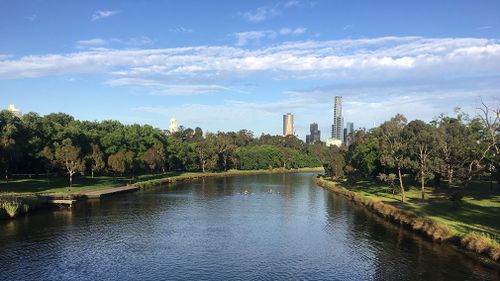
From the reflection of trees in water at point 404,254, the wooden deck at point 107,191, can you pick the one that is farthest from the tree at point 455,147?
the wooden deck at point 107,191

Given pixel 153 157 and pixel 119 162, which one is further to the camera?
pixel 153 157

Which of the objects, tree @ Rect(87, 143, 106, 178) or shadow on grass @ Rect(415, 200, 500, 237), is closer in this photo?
shadow on grass @ Rect(415, 200, 500, 237)

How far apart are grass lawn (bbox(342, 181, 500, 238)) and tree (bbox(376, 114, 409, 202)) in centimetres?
433

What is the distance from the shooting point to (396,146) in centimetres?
7906

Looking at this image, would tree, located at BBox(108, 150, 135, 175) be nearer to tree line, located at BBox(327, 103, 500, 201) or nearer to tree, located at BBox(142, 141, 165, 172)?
tree, located at BBox(142, 141, 165, 172)

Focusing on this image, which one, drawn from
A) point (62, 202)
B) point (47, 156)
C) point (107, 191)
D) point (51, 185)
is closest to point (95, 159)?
point (47, 156)

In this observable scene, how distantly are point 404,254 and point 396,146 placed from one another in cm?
3700

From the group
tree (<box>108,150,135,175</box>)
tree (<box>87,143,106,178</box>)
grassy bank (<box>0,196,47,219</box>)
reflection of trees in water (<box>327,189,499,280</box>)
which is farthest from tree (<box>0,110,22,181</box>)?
reflection of trees in water (<box>327,189,499,280</box>)

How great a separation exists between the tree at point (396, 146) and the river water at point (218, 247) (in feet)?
35.6

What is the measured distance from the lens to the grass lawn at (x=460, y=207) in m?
50.2

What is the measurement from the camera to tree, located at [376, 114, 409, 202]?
77.9 m

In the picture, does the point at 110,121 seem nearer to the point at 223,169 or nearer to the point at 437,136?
the point at 223,169

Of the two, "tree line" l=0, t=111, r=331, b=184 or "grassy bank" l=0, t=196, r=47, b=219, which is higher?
"tree line" l=0, t=111, r=331, b=184

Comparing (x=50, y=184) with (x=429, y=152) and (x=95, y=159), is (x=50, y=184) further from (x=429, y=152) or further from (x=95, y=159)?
(x=429, y=152)
